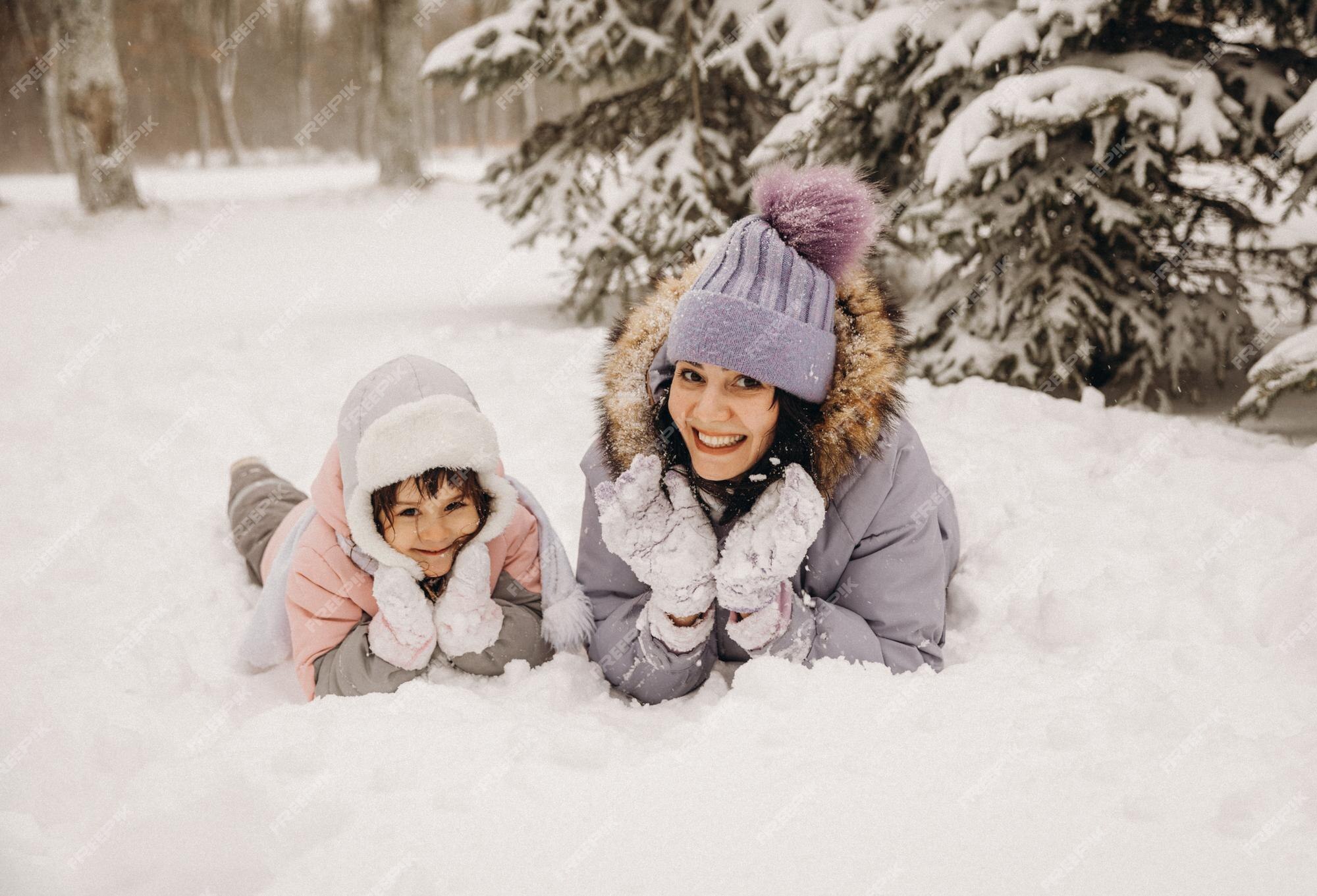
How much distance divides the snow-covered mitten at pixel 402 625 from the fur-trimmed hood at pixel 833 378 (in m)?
0.71

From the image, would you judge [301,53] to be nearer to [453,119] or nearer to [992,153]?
[453,119]

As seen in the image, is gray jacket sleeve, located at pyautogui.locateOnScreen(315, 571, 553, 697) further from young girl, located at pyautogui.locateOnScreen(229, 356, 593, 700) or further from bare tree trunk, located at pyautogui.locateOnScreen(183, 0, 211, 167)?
bare tree trunk, located at pyautogui.locateOnScreen(183, 0, 211, 167)

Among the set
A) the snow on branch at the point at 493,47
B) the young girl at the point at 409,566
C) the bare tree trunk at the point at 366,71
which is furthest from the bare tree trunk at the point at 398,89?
the young girl at the point at 409,566

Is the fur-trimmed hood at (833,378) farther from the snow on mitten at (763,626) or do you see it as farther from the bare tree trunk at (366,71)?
the bare tree trunk at (366,71)

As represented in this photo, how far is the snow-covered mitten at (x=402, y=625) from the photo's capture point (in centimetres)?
246

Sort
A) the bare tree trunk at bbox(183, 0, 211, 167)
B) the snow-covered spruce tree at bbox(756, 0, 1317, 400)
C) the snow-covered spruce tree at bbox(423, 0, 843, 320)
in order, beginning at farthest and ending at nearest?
the bare tree trunk at bbox(183, 0, 211, 167) < the snow-covered spruce tree at bbox(423, 0, 843, 320) < the snow-covered spruce tree at bbox(756, 0, 1317, 400)

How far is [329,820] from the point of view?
1.70m

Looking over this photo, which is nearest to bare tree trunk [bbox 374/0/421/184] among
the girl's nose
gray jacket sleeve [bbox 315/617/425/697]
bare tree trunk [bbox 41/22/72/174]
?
bare tree trunk [bbox 41/22/72/174]

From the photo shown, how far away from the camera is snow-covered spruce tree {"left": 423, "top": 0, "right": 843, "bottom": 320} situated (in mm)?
5914

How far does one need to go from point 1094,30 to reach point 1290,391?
5.63 ft

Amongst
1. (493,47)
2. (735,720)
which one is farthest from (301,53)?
(735,720)

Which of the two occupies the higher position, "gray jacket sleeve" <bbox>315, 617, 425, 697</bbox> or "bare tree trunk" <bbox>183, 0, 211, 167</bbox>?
"bare tree trunk" <bbox>183, 0, 211, 167</bbox>

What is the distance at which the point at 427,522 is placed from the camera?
2512 millimetres

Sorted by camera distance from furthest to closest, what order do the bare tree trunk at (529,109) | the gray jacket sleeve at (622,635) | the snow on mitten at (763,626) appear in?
1. the bare tree trunk at (529,109)
2. the gray jacket sleeve at (622,635)
3. the snow on mitten at (763,626)
